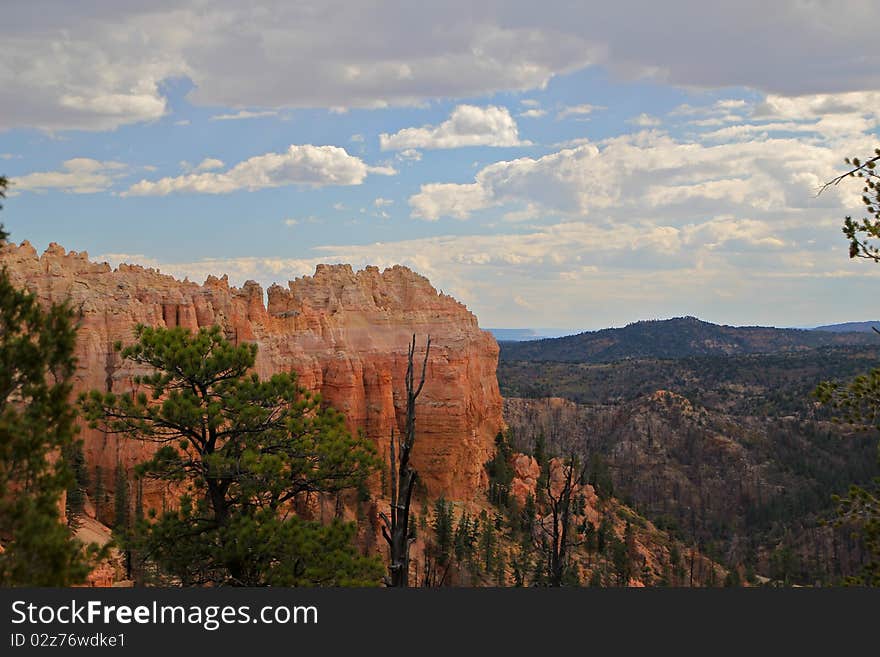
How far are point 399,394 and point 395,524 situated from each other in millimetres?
41376

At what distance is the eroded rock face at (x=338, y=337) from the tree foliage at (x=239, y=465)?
19.3 meters

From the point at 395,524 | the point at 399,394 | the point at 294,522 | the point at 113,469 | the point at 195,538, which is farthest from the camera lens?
the point at 399,394

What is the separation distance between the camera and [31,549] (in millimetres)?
11617

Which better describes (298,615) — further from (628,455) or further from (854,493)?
(628,455)

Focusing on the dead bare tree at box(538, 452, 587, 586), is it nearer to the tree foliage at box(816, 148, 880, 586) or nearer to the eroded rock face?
the tree foliage at box(816, 148, 880, 586)

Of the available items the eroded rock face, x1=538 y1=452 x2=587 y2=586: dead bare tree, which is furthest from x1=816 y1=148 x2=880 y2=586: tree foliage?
the eroded rock face

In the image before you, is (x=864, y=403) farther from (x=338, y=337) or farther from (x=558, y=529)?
(x=338, y=337)

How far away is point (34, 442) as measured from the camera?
39.5 ft

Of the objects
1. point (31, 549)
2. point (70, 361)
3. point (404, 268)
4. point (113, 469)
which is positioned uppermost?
point (404, 268)

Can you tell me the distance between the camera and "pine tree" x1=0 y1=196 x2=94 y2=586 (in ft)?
38.1

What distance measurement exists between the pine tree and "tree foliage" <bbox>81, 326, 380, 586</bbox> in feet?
15.7

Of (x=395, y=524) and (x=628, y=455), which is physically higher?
(x=395, y=524)

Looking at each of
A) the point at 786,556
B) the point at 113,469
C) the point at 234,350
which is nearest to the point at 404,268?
the point at 113,469

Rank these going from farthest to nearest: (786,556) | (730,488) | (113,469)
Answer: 1. (730,488)
2. (786,556)
3. (113,469)
